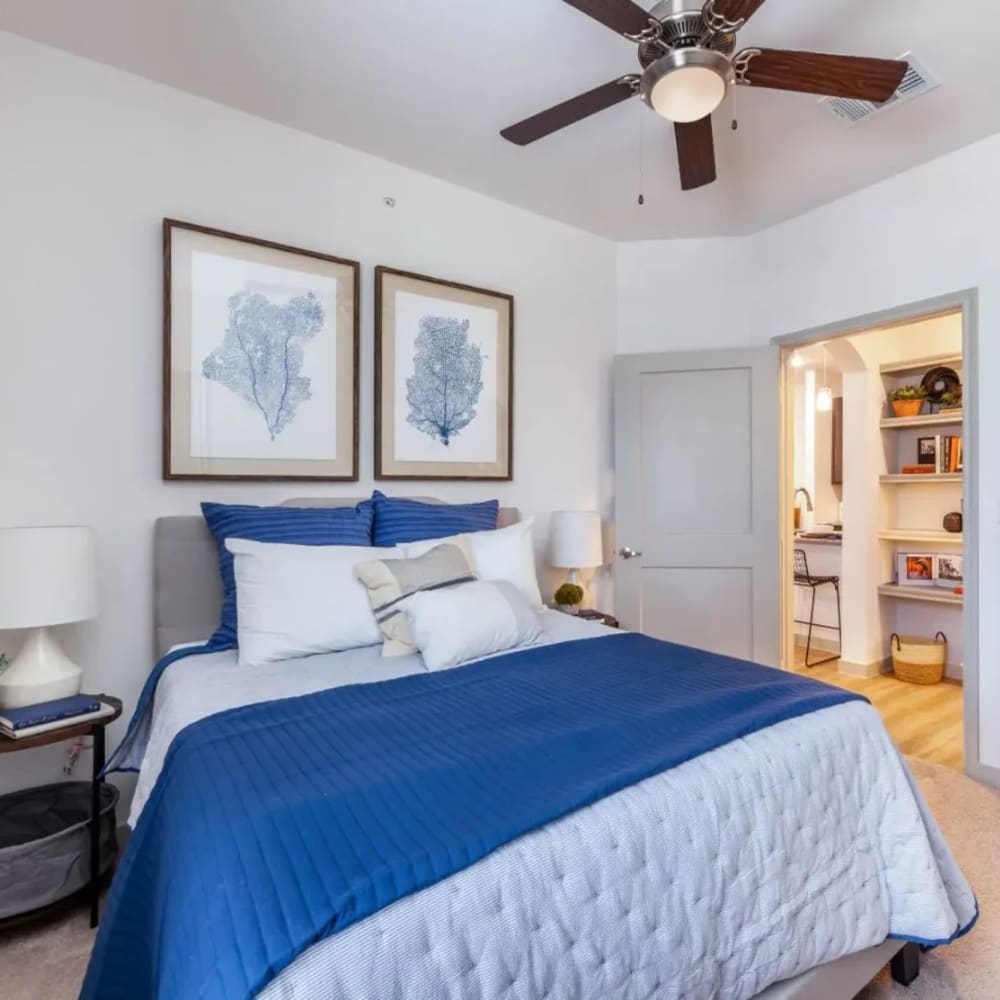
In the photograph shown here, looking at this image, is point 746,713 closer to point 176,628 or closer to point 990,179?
point 176,628

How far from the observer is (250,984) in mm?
722

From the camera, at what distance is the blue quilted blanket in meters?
0.82

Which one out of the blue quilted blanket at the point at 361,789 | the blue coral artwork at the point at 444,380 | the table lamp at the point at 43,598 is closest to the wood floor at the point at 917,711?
the blue quilted blanket at the point at 361,789

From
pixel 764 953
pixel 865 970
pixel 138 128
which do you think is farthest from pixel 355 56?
pixel 865 970

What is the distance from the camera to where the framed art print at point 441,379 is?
2848mm

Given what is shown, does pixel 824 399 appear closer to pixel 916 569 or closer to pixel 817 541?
pixel 817 541

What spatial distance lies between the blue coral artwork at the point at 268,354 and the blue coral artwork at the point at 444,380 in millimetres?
503

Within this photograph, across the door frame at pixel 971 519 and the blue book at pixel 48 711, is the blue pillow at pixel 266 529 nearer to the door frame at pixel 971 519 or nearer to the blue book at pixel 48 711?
the blue book at pixel 48 711

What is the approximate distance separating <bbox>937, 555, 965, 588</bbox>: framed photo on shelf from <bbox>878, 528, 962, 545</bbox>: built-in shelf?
4.7 inches

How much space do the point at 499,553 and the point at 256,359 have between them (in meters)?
1.24

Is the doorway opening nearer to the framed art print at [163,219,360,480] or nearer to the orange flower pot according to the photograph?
the orange flower pot

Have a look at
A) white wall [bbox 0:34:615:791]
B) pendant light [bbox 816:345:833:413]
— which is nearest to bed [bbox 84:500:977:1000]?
white wall [bbox 0:34:615:791]

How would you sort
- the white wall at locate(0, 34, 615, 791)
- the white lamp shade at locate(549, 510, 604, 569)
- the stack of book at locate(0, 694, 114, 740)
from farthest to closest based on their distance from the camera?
the white lamp shade at locate(549, 510, 604, 569), the white wall at locate(0, 34, 615, 791), the stack of book at locate(0, 694, 114, 740)

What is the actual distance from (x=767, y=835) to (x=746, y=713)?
0.26 m
